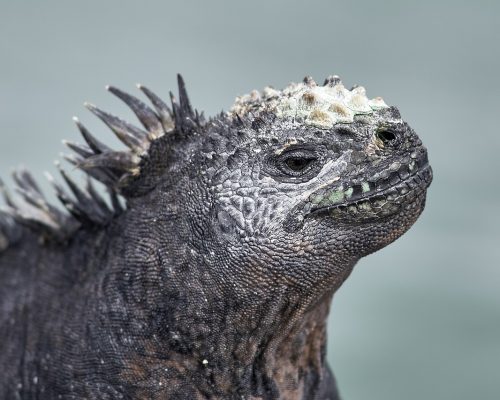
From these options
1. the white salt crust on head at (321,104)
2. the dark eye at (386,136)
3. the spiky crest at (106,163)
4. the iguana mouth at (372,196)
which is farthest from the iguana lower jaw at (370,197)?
the spiky crest at (106,163)

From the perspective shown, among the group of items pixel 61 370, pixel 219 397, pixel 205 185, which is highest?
pixel 205 185

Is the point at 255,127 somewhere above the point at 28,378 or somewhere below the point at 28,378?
above

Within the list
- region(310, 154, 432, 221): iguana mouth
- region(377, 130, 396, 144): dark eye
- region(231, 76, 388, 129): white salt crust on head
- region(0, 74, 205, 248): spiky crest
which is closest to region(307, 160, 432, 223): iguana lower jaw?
region(310, 154, 432, 221): iguana mouth

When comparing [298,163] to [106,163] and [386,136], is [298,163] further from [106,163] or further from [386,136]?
[106,163]

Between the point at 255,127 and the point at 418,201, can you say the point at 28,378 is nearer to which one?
the point at 255,127

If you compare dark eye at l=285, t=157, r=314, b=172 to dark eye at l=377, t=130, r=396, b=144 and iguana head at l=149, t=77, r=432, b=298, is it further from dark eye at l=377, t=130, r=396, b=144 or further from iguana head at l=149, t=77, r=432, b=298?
dark eye at l=377, t=130, r=396, b=144

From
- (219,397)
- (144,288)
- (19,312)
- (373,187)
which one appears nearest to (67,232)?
(19,312)

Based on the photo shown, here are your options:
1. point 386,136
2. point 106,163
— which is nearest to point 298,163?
point 386,136

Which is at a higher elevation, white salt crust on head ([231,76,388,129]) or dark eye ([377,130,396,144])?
white salt crust on head ([231,76,388,129])
